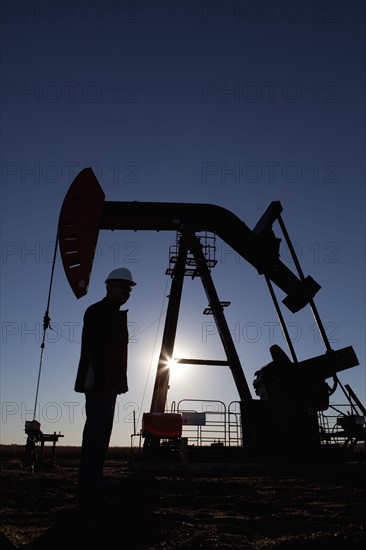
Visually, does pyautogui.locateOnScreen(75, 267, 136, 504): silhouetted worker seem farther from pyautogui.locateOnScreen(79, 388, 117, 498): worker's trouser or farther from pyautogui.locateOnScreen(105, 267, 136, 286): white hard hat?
pyautogui.locateOnScreen(105, 267, 136, 286): white hard hat

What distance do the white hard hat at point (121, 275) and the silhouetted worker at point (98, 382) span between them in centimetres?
29

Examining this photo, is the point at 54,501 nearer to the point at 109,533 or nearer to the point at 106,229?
the point at 109,533

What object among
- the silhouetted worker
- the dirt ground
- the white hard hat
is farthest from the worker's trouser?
the white hard hat

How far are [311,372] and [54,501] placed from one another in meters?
8.41

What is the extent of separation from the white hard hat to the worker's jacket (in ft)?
0.96

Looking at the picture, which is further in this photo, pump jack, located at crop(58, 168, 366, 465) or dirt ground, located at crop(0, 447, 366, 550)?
pump jack, located at crop(58, 168, 366, 465)

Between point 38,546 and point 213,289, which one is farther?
point 213,289

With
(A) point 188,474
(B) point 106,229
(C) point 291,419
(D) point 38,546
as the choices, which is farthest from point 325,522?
(B) point 106,229

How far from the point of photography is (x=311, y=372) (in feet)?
39.7

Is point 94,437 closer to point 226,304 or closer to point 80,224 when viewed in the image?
point 80,224

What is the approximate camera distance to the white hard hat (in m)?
4.23

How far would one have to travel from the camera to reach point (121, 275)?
427cm

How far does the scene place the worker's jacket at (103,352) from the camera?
384 centimetres

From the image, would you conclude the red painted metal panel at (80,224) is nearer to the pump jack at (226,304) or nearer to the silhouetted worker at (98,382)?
the pump jack at (226,304)
